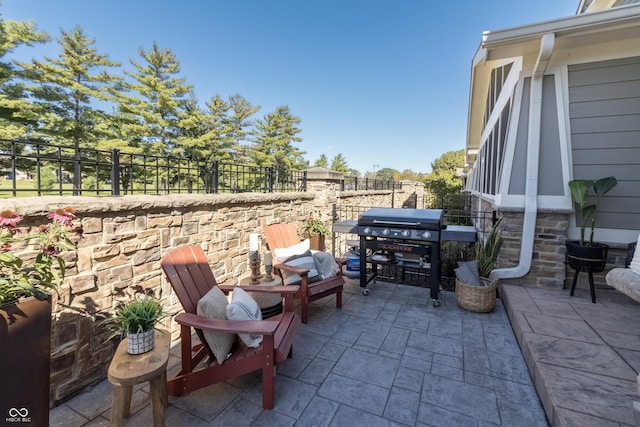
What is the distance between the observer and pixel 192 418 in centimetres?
174

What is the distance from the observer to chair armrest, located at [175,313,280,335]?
1.74m

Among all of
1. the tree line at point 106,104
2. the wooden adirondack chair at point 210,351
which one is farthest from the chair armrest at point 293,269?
the tree line at point 106,104

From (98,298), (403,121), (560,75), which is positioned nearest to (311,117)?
(403,121)

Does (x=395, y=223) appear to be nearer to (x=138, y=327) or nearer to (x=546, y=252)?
(x=546, y=252)

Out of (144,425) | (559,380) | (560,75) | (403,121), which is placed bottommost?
(144,425)

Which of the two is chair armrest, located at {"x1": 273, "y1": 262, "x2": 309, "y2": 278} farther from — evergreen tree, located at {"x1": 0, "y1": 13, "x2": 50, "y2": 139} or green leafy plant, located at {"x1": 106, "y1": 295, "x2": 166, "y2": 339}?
evergreen tree, located at {"x1": 0, "y1": 13, "x2": 50, "y2": 139}

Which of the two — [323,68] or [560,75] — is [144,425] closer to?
[560,75]

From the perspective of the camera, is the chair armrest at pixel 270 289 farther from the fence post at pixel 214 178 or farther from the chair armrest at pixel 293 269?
the fence post at pixel 214 178

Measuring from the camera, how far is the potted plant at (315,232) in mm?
5008

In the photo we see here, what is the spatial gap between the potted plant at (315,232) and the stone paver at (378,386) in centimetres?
204

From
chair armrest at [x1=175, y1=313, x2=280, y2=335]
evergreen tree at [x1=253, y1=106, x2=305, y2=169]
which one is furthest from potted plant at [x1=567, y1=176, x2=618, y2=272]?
evergreen tree at [x1=253, y1=106, x2=305, y2=169]

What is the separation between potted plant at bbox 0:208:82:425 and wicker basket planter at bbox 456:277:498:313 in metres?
3.72

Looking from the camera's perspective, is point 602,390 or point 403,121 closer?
point 602,390

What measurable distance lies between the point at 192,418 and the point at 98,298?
3.78 feet
